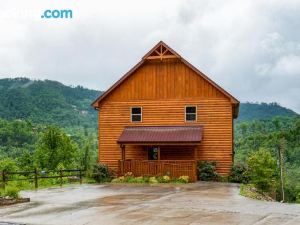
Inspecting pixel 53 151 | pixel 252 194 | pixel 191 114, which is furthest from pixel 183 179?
pixel 53 151

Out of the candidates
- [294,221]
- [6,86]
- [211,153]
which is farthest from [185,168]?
[6,86]

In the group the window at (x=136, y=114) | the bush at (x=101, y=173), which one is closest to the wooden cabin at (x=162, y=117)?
the window at (x=136, y=114)

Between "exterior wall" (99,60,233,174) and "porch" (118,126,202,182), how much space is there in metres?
0.16

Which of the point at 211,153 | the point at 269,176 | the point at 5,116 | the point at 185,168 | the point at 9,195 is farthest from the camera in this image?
the point at 5,116

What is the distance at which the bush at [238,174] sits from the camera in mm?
31359

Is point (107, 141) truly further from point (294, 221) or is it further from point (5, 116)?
point (5, 116)

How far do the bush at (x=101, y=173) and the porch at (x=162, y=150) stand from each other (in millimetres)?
1044

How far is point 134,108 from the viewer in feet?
114

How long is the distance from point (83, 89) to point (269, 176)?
5793 inches

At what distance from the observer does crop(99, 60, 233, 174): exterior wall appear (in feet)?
109

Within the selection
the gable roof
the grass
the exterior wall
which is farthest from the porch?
the grass

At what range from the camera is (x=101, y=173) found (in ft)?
Result: 106

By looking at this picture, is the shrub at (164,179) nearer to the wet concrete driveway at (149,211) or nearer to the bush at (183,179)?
the bush at (183,179)

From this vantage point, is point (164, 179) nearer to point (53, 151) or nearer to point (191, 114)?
point (191, 114)
